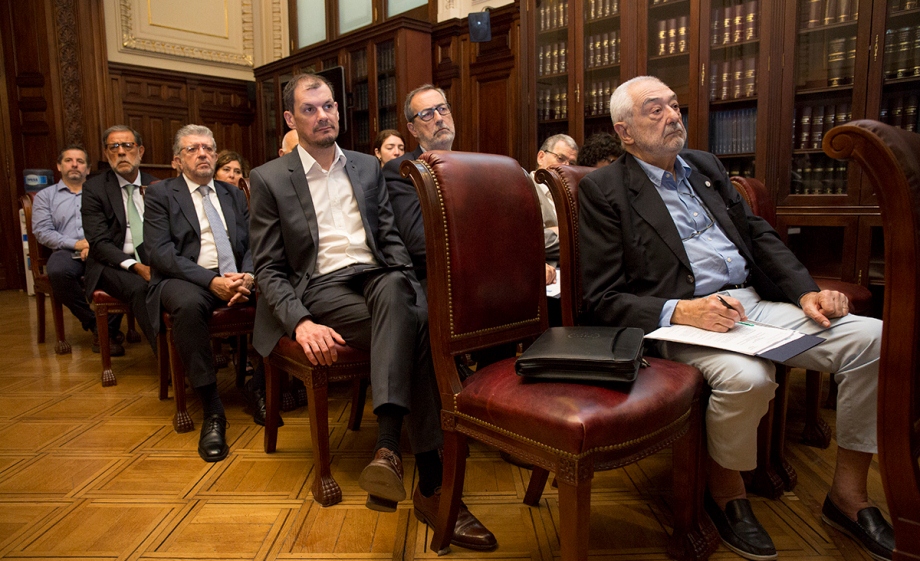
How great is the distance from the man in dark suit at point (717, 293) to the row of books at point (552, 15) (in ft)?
7.25

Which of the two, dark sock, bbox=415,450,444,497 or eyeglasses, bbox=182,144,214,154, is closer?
dark sock, bbox=415,450,444,497

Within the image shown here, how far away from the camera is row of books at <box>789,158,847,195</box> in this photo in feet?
9.84

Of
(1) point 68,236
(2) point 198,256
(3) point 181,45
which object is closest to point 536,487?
(2) point 198,256

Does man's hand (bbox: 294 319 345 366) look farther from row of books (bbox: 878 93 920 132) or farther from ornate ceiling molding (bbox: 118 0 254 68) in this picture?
ornate ceiling molding (bbox: 118 0 254 68)

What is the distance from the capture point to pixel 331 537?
1596 mm

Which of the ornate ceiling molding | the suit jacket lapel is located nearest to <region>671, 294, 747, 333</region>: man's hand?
the suit jacket lapel

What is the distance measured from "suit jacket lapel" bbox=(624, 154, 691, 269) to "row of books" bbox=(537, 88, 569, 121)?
227 cm

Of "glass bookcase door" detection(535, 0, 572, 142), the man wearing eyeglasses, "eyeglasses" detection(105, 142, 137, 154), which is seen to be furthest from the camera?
"glass bookcase door" detection(535, 0, 572, 142)

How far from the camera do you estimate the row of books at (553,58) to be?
3.84 metres

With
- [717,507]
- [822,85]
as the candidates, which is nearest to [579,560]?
[717,507]

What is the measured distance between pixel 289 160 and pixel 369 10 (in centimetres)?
439

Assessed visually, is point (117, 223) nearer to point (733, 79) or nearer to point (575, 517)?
point (575, 517)

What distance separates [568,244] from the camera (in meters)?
1.76

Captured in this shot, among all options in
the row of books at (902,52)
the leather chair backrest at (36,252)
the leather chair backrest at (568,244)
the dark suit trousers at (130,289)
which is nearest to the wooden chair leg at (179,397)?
the dark suit trousers at (130,289)
